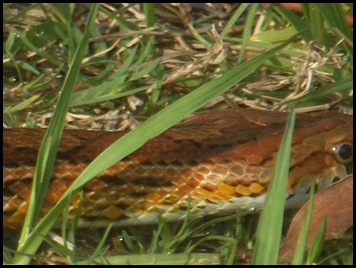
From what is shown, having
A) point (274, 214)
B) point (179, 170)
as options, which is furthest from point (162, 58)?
point (274, 214)

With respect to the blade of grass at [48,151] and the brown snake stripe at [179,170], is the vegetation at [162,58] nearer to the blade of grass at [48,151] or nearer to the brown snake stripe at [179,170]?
the brown snake stripe at [179,170]

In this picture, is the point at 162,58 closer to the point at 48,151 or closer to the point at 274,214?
the point at 48,151

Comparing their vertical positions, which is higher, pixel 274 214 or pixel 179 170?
pixel 179 170

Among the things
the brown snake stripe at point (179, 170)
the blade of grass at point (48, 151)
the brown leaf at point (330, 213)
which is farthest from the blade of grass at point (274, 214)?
the blade of grass at point (48, 151)

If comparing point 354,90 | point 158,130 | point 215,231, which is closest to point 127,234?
point 215,231

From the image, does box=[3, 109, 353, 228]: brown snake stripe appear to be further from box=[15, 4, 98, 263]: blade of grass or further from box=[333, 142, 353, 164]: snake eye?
box=[15, 4, 98, 263]: blade of grass

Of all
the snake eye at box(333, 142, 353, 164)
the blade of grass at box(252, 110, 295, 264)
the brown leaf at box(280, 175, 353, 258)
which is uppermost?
the snake eye at box(333, 142, 353, 164)

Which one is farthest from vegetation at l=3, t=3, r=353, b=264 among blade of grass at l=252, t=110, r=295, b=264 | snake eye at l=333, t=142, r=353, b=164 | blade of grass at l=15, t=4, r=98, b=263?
blade of grass at l=252, t=110, r=295, b=264
